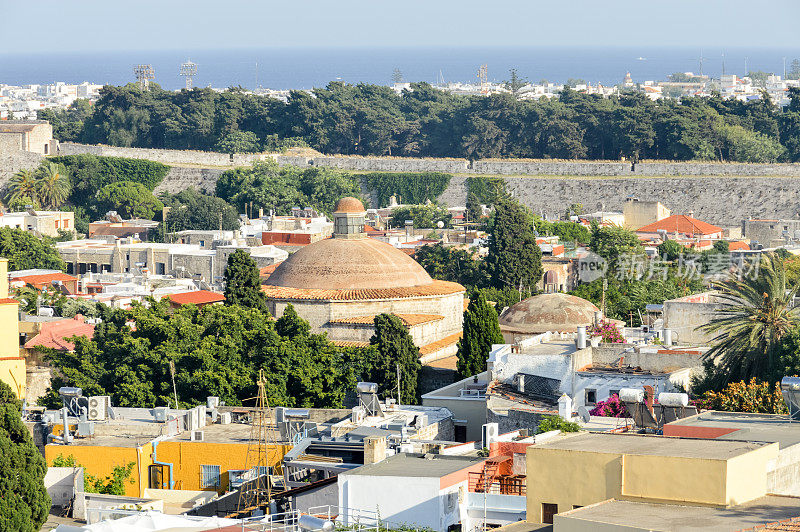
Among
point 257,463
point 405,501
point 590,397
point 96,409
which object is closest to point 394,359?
A: point 590,397

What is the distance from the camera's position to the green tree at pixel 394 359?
29.8 meters

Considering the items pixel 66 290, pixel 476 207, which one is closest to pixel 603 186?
pixel 476 207

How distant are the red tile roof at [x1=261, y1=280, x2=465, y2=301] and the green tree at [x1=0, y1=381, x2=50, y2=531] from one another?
15.9 m

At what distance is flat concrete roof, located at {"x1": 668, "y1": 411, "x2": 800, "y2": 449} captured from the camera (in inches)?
596

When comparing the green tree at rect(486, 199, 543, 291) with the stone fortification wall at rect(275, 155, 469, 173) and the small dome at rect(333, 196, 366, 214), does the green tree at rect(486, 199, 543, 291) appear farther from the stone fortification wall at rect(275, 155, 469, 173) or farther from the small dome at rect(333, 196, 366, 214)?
the stone fortification wall at rect(275, 155, 469, 173)

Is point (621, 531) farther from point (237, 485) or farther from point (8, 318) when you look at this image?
point (8, 318)

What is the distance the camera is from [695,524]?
11.9m

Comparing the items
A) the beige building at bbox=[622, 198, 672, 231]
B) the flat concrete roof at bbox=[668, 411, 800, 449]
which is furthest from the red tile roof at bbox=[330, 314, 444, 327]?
the beige building at bbox=[622, 198, 672, 231]

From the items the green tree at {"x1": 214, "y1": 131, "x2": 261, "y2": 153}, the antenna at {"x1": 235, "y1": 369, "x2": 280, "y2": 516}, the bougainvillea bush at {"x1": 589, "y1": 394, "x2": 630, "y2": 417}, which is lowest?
the antenna at {"x1": 235, "y1": 369, "x2": 280, "y2": 516}

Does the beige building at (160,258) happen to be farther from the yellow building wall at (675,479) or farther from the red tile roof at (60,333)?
the yellow building wall at (675,479)

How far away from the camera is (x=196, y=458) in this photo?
72.1ft

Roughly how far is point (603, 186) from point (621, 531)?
59.3m

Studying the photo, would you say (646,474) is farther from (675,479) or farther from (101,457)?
(101,457)

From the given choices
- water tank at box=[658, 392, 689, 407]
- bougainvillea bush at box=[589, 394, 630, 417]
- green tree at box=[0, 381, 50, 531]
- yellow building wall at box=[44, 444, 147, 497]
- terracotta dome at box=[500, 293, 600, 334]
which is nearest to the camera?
green tree at box=[0, 381, 50, 531]
